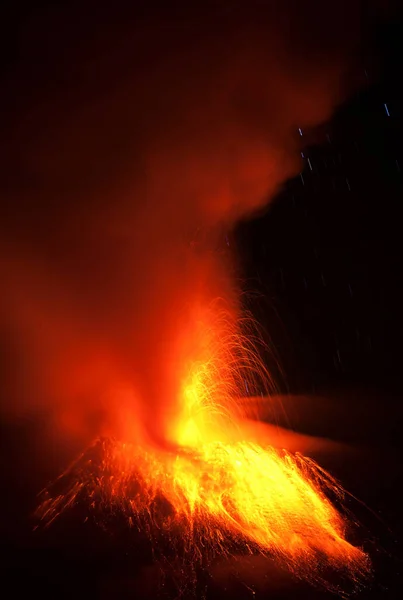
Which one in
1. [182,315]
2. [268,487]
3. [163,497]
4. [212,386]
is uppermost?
[182,315]

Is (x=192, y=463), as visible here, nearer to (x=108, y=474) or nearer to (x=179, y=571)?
(x=108, y=474)

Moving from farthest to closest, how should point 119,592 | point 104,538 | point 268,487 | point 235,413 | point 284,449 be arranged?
point 235,413 < point 284,449 < point 268,487 < point 104,538 < point 119,592

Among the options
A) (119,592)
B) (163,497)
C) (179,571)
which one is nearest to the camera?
(119,592)

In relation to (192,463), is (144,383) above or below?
above

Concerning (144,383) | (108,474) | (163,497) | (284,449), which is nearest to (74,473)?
(108,474)

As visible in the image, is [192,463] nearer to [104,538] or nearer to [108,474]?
[108,474]

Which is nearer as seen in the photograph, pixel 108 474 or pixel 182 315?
pixel 108 474
